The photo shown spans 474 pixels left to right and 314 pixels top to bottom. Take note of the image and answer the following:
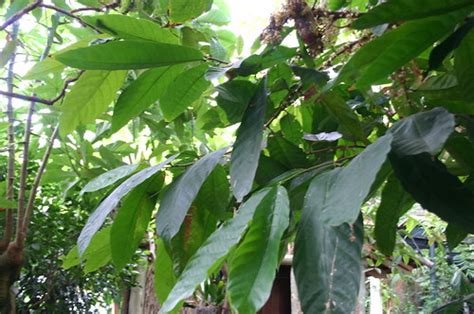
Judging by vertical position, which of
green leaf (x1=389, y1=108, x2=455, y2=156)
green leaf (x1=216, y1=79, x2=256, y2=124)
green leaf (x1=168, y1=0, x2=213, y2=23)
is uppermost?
green leaf (x1=168, y1=0, x2=213, y2=23)

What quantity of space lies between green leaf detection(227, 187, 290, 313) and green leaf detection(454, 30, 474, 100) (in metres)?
0.20

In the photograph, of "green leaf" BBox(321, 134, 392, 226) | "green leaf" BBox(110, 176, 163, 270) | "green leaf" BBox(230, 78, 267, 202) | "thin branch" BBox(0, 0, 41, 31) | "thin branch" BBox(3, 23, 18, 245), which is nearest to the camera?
"green leaf" BBox(321, 134, 392, 226)

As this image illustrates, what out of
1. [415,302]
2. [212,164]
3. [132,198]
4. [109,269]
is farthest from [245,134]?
[415,302]

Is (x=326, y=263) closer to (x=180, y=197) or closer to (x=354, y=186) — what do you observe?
(x=354, y=186)

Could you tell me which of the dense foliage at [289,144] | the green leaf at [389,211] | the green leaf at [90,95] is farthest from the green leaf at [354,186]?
the green leaf at [90,95]

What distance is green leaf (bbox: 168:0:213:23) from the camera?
23.3 inches

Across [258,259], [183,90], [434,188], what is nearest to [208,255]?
[258,259]

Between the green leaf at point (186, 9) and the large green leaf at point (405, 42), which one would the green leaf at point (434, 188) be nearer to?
the large green leaf at point (405, 42)

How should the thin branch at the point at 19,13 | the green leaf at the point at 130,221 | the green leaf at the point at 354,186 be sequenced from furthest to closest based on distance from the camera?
the thin branch at the point at 19,13
the green leaf at the point at 130,221
the green leaf at the point at 354,186

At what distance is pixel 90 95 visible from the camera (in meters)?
0.62

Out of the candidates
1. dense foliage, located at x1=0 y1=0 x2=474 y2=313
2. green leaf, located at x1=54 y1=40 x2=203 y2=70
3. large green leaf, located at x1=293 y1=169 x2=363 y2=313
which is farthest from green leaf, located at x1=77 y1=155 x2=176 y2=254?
large green leaf, located at x1=293 y1=169 x2=363 y2=313

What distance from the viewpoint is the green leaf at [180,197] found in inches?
17.8

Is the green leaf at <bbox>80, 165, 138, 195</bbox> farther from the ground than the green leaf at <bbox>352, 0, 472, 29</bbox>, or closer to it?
farther from the ground

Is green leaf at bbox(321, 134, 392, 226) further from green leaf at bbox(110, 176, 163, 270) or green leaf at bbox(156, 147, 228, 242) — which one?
green leaf at bbox(110, 176, 163, 270)
